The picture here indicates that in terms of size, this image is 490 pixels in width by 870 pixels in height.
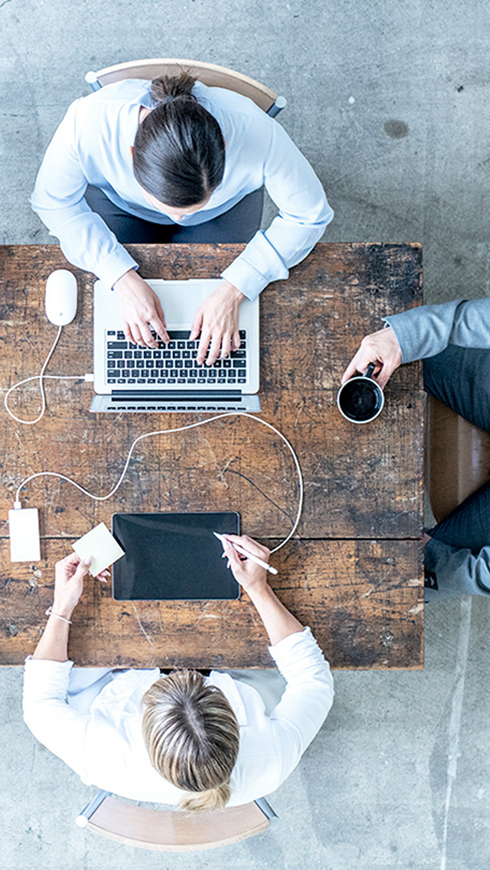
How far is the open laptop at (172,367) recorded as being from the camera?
132 centimetres

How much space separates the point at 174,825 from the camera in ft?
4.26

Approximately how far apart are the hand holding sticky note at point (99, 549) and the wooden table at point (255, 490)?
0.03 metres

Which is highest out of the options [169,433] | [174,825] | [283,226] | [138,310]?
[283,226]

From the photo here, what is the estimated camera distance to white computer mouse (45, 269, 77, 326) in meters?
1.32

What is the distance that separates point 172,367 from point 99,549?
0.41m

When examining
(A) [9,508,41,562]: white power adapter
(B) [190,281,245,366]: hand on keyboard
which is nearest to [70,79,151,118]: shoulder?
(B) [190,281,245,366]: hand on keyboard

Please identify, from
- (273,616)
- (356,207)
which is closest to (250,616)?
(273,616)

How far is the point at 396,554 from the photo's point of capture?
133 cm

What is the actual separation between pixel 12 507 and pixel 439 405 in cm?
108

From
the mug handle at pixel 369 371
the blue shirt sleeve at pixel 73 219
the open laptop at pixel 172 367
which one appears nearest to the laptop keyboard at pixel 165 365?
the open laptop at pixel 172 367

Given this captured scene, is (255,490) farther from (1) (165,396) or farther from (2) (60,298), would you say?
(2) (60,298)

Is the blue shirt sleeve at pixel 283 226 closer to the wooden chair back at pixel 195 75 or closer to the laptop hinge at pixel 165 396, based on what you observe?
the wooden chair back at pixel 195 75

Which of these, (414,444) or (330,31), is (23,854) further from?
(330,31)

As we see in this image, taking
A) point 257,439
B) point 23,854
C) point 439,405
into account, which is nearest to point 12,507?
point 257,439
